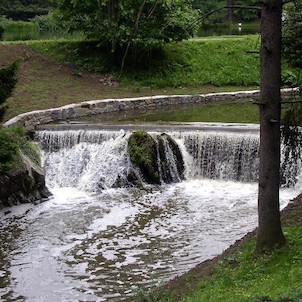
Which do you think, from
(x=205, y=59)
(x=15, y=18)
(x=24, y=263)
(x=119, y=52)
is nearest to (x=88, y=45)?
(x=119, y=52)

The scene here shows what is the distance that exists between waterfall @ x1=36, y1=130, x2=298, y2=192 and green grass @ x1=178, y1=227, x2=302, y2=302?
755cm

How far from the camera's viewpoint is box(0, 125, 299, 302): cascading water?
913cm

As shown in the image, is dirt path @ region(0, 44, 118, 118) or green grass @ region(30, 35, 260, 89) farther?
green grass @ region(30, 35, 260, 89)

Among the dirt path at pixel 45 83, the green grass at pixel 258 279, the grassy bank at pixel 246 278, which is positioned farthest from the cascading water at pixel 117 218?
the dirt path at pixel 45 83

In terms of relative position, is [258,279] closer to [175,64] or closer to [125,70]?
[125,70]

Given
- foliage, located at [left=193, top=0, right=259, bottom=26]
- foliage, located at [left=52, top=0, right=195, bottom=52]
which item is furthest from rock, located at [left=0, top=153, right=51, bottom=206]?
foliage, located at [left=193, top=0, right=259, bottom=26]

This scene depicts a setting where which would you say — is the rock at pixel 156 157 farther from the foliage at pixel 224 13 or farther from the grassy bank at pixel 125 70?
the foliage at pixel 224 13

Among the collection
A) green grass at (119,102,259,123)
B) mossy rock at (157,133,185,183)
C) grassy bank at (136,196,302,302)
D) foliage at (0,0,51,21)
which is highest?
foliage at (0,0,51,21)

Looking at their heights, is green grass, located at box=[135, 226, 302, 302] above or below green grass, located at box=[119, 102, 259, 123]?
below

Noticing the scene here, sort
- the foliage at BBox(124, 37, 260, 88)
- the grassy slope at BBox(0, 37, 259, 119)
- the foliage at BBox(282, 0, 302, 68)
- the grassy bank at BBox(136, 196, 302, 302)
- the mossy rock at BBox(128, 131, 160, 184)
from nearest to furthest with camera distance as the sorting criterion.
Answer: the grassy bank at BBox(136, 196, 302, 302)
the foliage at BBox(282, 0, 302, 68)
the mossy rock at BBox(128, 131, 160, 184)
the grassy slope at BBox(0, 37, 259, 119)
the foliage at BBox(124, 37, 260, 88)

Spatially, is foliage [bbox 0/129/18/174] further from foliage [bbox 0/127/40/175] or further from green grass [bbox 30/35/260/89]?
green grass [bbox 30/35/260/89]

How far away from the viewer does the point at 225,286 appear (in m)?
6.57

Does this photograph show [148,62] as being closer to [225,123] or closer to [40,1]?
[225,123]

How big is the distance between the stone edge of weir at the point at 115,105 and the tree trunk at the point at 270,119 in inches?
386
